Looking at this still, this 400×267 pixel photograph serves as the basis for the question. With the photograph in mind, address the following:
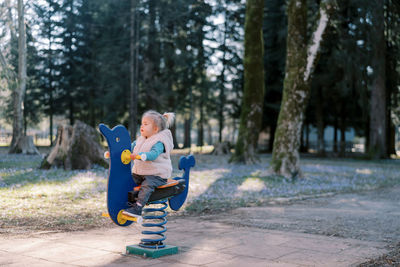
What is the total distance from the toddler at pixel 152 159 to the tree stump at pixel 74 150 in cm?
1177

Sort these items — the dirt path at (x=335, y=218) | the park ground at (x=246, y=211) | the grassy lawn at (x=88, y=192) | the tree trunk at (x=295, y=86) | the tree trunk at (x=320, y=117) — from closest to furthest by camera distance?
1. the park ground at (x=246, y=211)
2. the dirt path at (x=335, y=218)
3. the grassy lawn at (x=88, y=192)
4. the tree trunk at (x=295, y=86)
5. the tree trunk at (x=320, y=117)

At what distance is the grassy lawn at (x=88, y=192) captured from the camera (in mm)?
7699

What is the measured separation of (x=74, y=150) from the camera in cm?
1684

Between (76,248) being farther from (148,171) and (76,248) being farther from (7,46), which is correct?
(7,46)

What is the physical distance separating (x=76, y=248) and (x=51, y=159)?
A: 468 inches

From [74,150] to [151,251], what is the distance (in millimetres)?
12231

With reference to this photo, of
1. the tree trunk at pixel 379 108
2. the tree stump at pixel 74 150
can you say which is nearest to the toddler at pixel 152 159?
the tree stump at pixel 74 150

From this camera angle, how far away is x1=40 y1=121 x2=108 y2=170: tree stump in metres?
16.7

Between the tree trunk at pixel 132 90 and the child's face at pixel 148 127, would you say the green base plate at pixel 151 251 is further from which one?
the tree trunk at pixel 132 90

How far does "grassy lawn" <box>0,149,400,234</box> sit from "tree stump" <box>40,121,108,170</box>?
44 centimetres

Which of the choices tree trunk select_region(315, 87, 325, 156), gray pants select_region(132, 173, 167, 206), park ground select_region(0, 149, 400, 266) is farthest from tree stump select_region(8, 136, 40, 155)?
gray pants select_region(132, 173, 167, 206)

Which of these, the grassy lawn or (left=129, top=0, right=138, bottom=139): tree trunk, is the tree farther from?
the grassy lawn

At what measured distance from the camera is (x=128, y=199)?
207 inches

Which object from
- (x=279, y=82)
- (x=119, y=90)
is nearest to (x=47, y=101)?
(x=119, y=90)
